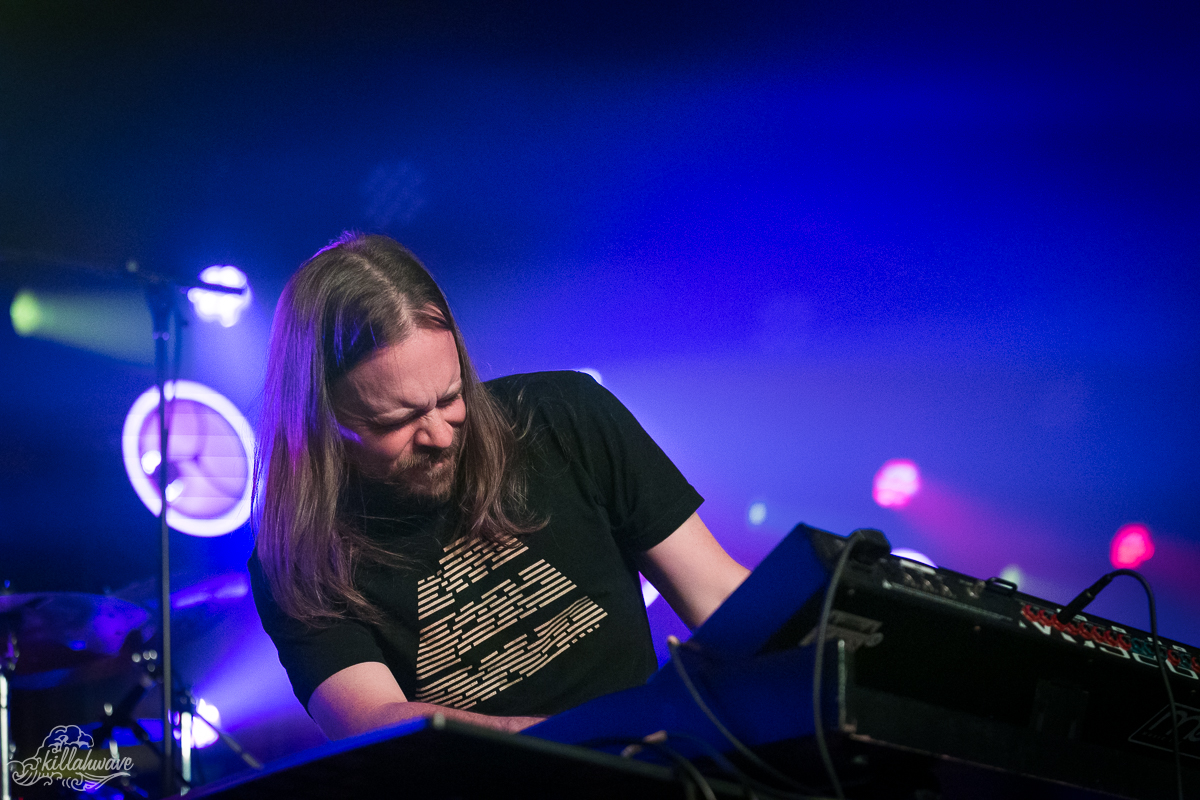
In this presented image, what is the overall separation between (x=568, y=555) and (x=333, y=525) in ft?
1.44

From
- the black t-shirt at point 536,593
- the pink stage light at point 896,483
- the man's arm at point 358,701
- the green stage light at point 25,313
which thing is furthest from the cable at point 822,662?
the green stage light at point 25,313

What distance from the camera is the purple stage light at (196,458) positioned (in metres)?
3.46

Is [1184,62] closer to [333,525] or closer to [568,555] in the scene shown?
[568,555]

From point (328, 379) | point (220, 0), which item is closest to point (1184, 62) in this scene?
point (328, 379)

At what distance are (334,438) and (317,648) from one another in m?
0.41

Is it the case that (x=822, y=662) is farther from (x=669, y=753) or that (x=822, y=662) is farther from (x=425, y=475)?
(x=425, y=475)

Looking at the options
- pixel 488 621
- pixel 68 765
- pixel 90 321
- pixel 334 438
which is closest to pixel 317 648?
pixel 488 621

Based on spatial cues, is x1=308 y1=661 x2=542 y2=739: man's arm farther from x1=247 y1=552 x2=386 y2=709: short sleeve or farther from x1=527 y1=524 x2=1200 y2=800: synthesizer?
x1=527 y1=524 x2=1200 y2=800: synthesizer

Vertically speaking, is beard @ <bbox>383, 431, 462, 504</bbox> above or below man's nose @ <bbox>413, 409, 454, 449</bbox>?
below

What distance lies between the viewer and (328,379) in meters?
1.77

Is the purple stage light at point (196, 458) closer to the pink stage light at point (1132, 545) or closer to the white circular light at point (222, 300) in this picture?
the white circular light at point (222, 300)

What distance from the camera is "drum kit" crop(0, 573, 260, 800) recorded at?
105 inches

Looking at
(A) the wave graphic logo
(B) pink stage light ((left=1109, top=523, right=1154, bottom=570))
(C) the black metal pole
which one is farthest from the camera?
(B) pink stage light ((left=1109, top=523, right=1154, bottom=570))

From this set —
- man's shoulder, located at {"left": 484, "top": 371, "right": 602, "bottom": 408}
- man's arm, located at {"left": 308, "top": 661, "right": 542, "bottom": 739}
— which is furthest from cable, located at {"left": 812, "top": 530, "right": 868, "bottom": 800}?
man's shoulder, located at {"left": 484, "top": 371, "right": 602, "bottom": 408}
